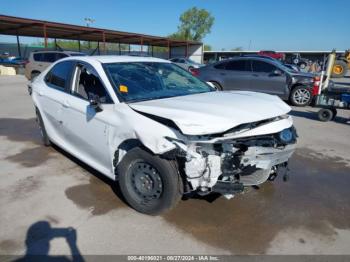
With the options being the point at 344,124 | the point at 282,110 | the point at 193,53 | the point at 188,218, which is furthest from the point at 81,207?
the point at 193,53

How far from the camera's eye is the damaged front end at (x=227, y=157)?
2877 millimetres

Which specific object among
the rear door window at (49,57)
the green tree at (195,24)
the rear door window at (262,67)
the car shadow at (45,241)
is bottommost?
the car shadow at (45,241)

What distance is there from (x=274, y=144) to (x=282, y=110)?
0.55 meters

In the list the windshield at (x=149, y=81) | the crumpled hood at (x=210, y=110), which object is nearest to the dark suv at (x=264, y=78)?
the windshield at (x=149, y=81)

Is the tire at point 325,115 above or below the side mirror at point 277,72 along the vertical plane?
below

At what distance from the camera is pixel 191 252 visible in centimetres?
277

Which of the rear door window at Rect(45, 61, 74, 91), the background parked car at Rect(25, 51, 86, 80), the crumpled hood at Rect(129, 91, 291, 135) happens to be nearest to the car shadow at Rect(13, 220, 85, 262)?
the crumpled hood at Rect(129, 91, 291, 135)

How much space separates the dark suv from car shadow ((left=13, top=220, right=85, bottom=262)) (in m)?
9.22

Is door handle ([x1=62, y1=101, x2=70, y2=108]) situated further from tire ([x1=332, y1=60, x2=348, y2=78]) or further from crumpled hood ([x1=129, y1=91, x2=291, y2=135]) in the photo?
tire ([x1=332, y1=60, x2=348, y2=78])

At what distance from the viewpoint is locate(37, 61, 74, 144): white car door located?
14.5 ft

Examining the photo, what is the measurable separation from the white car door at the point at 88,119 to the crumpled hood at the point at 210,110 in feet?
1.56

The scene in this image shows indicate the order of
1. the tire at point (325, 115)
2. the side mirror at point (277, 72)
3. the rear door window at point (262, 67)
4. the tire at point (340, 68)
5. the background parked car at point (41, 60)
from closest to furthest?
1. the tire at point (325, 115)
2. the side mirror at point (277, 72)
3. the rear door window at point (262, 67)
4. the background parked car at point (41, 60)
5. the tire at point (340, 68)

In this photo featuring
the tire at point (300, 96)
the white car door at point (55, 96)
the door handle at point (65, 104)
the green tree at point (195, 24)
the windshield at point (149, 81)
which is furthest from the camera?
the green tree at point (195, 24)

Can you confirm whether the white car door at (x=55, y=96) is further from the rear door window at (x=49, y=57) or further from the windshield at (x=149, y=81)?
the rear door window at (x=49, y=57)
